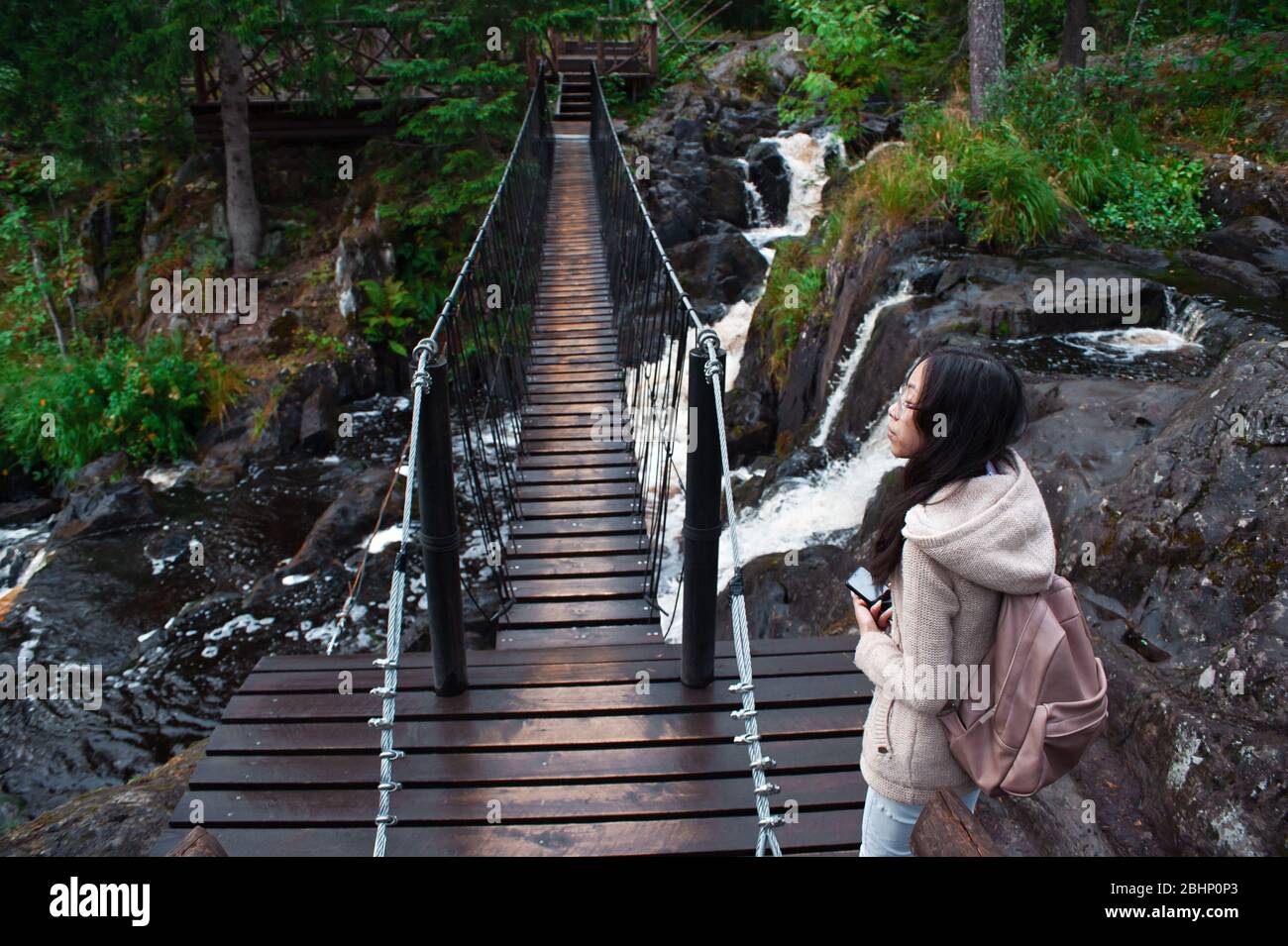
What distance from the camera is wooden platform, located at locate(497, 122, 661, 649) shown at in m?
3.48

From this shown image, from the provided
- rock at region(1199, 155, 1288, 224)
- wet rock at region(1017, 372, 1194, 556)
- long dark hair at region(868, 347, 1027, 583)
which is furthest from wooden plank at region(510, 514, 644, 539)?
rock at region(1199, 155, 1288, 224)

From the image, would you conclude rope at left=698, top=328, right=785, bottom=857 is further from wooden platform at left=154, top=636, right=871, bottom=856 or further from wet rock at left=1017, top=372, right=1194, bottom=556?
wet rock at left=1017, top=372, right=1194, bottom=556

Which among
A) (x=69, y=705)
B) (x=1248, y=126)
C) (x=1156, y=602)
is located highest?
(x=1248, y=126)

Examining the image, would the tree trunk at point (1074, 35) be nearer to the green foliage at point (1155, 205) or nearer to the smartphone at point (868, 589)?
the green foliage at point (1155, 205)

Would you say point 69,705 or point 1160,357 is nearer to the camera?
point 1160,357

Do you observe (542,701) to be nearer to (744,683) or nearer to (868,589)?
(744,683)

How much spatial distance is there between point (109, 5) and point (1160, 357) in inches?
434

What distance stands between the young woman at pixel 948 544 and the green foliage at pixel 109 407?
10.2 m

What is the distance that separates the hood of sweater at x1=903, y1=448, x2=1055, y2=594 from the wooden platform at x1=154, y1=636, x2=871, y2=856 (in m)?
1.19

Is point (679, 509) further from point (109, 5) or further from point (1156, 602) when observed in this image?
point (109, 5)
